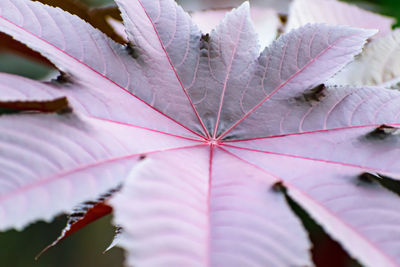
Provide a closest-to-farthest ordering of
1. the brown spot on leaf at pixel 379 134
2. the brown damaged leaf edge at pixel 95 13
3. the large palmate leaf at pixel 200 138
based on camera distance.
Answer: the large palmate leaf at pixel 200 138
the brown spot on leaf at pixel 379 134
the brown damaged leaf edge at pixel 95 13

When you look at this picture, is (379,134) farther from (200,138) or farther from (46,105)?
(46,105)

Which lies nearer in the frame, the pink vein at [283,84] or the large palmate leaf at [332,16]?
the pink vein at [283,84]

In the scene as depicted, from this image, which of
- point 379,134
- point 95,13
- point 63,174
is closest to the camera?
point 63,174

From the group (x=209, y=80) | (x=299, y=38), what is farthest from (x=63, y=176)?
(x=299, y=38)

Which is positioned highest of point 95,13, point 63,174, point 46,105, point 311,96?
point 95,13

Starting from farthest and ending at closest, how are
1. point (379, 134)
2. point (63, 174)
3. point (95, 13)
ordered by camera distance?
1. point (95, 13)
2. point (379, 134)
3. point (63, 174)

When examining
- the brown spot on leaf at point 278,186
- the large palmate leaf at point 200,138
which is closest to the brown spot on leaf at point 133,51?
the large palmate leaf at point 200,138

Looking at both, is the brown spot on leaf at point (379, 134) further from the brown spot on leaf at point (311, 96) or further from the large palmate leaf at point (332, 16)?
the large palmate leaf at point (332, 16)

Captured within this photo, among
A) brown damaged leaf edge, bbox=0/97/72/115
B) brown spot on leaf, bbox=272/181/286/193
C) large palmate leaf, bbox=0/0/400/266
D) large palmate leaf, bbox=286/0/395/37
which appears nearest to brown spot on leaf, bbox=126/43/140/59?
large palmate leaf, bbox=0/0/400/266

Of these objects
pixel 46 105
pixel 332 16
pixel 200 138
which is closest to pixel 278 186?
pixel 200 138
